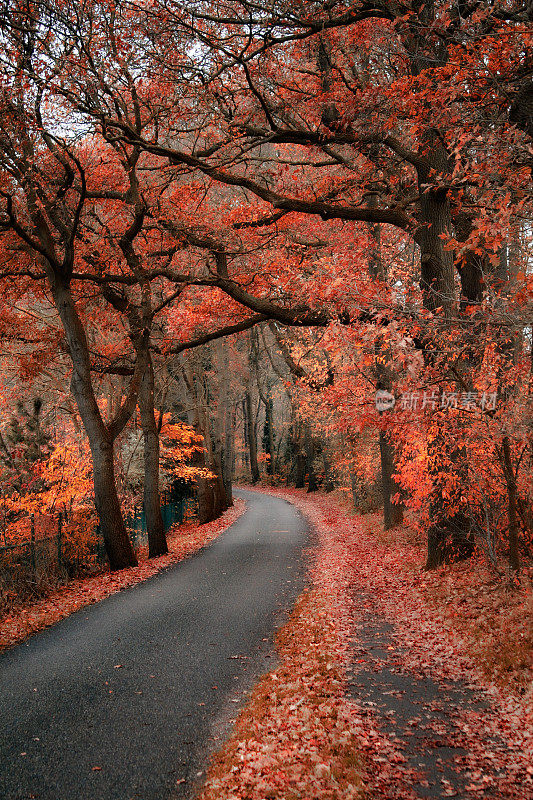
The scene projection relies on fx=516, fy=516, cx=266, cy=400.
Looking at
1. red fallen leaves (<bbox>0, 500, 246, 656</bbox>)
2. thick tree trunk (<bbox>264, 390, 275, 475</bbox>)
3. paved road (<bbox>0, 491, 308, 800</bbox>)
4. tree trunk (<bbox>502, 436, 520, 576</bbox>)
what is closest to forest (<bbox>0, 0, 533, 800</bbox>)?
tree trunk (<bbox>502, 436, 520, 576</bbox>)

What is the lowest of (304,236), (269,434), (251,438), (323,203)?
(251,438)

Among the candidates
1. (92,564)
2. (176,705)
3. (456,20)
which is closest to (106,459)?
(92,564)

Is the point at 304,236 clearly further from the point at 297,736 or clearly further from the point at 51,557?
the point at 297,736

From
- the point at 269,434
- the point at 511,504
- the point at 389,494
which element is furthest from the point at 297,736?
the point at 269,434

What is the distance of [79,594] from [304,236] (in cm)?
1077

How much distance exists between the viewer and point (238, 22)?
25.0 ft

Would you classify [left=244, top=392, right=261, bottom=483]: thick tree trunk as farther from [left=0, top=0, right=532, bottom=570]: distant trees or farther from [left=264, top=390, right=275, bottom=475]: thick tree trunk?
[left=0, top=0, right=532, bottom=570]: distant trees

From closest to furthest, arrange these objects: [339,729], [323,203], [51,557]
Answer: [339,729], [323,203], [51,557]

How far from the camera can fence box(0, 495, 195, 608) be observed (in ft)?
33.4

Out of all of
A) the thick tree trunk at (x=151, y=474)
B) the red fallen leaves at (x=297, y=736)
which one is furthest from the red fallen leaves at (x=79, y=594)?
the red fallen leaves at (x=297, y=736)

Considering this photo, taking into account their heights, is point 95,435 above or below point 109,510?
above

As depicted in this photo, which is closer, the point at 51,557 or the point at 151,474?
the point at 51,557

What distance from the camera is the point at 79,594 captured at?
418 inches

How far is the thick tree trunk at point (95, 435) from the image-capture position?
497 inches
